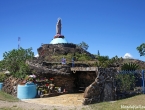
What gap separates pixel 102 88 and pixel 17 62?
9.48 meters

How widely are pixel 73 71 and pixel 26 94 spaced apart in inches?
182

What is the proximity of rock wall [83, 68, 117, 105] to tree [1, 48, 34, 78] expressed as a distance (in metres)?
6.39

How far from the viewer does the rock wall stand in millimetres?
9906

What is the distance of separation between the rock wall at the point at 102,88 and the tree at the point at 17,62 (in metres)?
6.39

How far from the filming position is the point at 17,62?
55.3 feet

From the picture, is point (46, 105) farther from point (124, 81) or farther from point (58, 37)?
point (58, 37)

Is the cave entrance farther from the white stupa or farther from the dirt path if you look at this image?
the white stupa

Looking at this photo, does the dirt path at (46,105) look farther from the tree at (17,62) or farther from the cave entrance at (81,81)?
the cave entrance at (81,81)

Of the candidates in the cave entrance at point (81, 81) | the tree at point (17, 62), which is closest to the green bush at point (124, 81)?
the cave entrance at point (81, 81)

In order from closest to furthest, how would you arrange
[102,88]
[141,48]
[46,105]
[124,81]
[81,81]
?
[46,105] → [102,88] → [124,81] → [81,81] → [141,48]

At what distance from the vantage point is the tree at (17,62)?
47.7 ft

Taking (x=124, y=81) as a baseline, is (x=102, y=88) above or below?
below

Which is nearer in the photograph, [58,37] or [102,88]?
[102,88]

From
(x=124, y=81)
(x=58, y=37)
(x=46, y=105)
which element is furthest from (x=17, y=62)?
(x=58, y=37)
